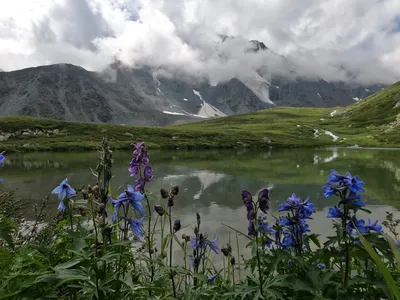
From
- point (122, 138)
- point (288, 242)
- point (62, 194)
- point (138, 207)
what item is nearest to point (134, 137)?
point (122, 138)

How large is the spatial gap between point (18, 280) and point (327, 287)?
3.26 metres

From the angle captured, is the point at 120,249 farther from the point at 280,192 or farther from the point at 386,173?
the point at 386,173

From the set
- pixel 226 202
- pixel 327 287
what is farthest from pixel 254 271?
pixel 226 202

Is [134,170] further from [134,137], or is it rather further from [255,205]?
[134,137]

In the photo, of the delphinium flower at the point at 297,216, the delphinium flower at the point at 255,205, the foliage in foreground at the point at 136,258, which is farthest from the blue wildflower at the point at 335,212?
the delphinium flower at the point at 255,205

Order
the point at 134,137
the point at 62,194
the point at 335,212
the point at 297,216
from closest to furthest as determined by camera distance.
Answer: the point at 62,194
the point at 335,212
the point at 297,216
the point at 134,137

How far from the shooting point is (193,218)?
1992 cm

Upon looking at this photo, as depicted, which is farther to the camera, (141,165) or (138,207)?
(141,165)

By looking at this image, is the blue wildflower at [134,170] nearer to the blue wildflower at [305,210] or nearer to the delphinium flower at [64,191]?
the delphinium flower at [64,191]

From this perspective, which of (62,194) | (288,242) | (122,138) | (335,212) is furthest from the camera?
(122,138)

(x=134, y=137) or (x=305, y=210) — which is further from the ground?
(x=134, y=137)

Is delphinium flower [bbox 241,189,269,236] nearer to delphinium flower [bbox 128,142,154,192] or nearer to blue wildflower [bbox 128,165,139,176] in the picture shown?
delphinium flower [bbox 128,142,154,192]

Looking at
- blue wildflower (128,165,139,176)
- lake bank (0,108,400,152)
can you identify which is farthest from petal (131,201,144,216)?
lake bank (0,108,400,152)

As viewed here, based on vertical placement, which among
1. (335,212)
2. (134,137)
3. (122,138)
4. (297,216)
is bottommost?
(297,216)
